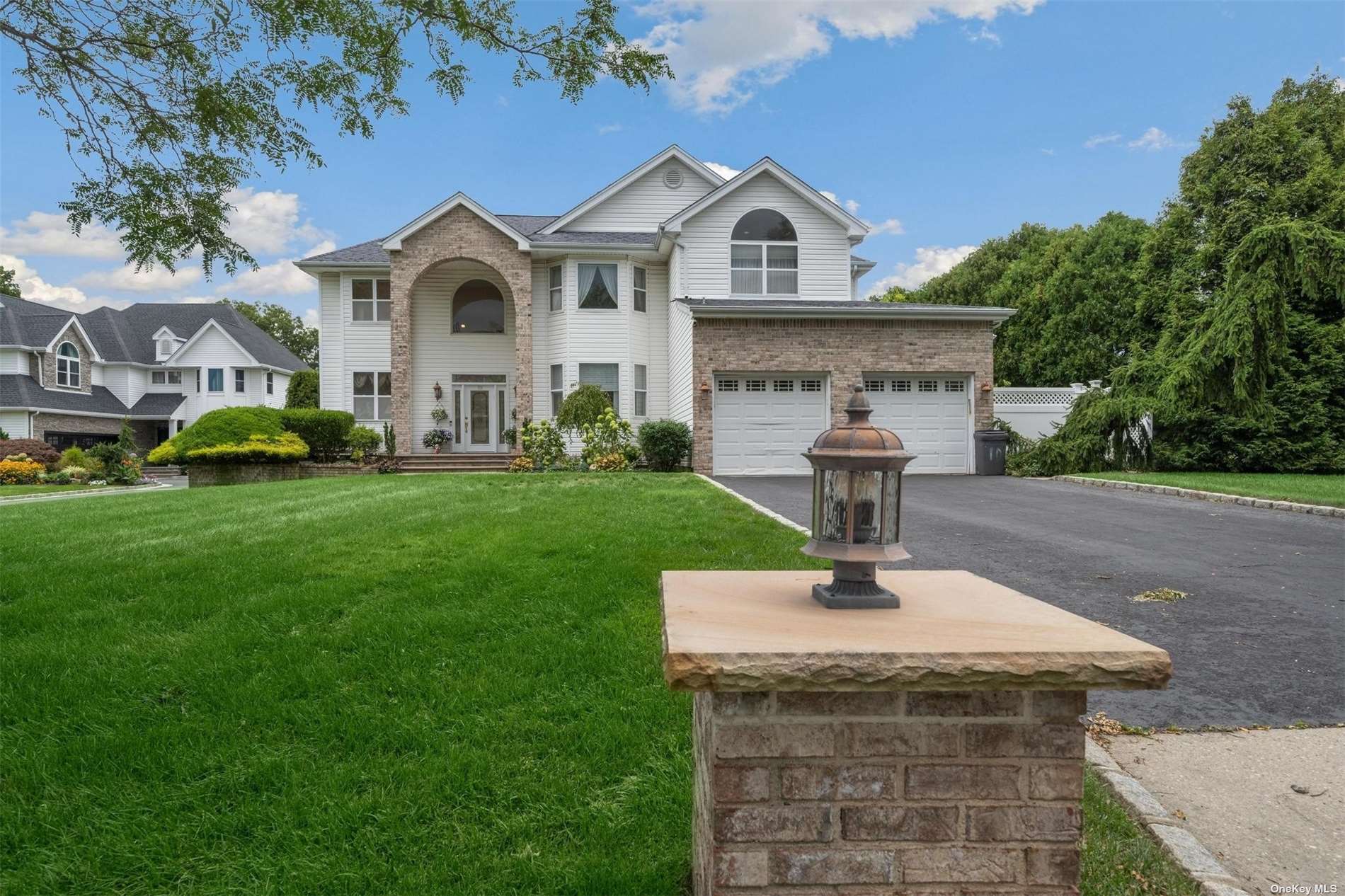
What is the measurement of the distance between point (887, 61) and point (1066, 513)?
7.00 metres

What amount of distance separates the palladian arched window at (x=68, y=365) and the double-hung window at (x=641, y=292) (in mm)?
24762

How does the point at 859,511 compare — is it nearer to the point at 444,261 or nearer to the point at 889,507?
the point at 889,507

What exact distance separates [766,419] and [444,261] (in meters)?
9.21

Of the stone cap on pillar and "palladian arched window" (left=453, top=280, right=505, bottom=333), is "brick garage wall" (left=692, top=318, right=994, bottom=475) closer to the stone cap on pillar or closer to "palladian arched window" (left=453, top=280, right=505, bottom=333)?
"palladian arched window" (left=453, top=280, right=505, bottom=333)

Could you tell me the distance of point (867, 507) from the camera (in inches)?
82.6

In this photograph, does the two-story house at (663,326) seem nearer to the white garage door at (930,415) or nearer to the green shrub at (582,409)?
the white garage door at (930,415)

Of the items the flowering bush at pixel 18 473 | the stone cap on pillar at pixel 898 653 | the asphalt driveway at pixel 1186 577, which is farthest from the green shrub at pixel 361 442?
the stone cap on pillar at pixel 898 653

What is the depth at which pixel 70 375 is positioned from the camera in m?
30.2

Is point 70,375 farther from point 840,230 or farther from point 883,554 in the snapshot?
point 883,554

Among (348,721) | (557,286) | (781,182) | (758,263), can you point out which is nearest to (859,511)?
(348,721)

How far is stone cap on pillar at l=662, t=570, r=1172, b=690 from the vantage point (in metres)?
1.57

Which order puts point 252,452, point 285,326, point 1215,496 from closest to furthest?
point 1215,496, point 252,452, point 285,326

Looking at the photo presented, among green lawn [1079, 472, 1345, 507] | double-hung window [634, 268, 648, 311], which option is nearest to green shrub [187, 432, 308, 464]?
double-hung window [634, 268, 648, 311]

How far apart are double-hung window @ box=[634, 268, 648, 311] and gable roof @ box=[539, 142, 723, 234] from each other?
92.4 inches
